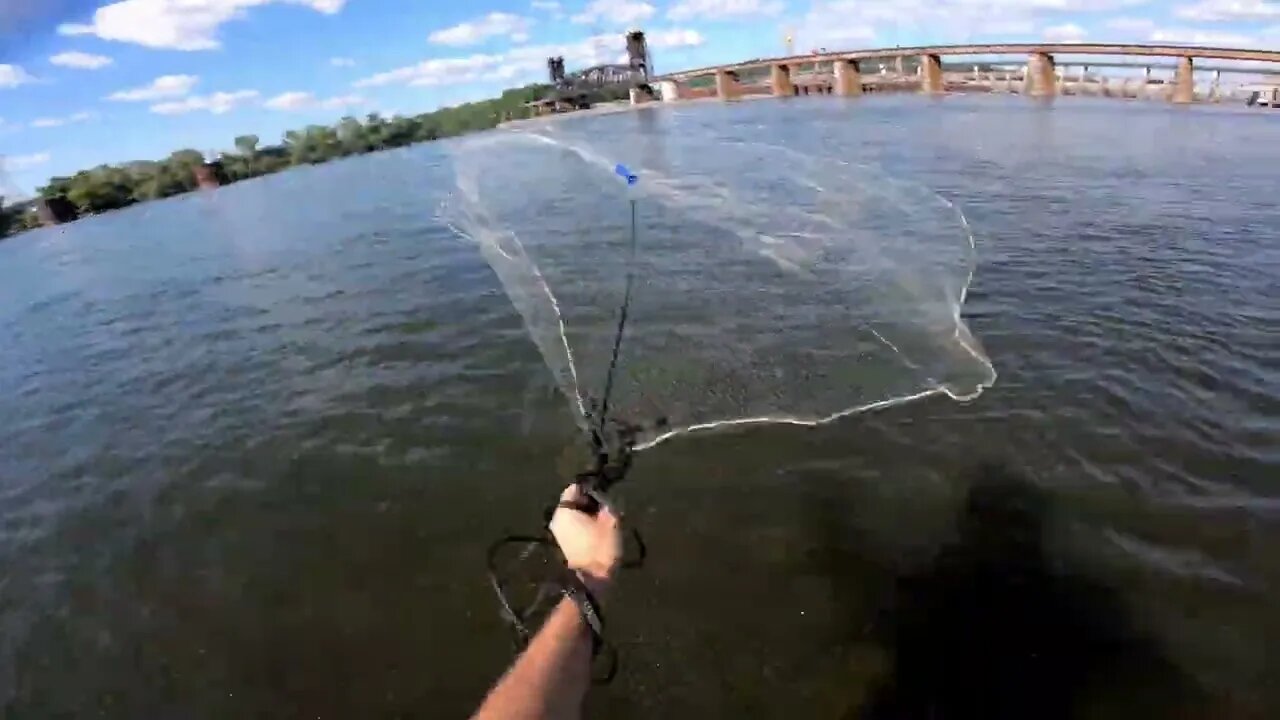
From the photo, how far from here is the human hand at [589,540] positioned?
10.7 feet

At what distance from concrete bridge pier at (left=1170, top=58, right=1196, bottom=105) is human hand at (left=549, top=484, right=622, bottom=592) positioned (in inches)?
2443

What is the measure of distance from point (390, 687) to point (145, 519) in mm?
5532

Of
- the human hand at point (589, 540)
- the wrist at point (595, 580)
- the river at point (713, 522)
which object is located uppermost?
the human hand at point (589, 540)

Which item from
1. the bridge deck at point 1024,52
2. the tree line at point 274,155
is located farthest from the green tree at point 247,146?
the bridge deck at point 1024,52

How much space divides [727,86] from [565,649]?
10283cm

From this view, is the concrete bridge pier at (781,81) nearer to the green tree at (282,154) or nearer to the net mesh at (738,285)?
the green tree at (282,154)

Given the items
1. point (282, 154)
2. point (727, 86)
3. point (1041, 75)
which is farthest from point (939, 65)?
point (282, 154)

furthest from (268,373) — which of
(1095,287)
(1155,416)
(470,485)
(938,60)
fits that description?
(938,60)

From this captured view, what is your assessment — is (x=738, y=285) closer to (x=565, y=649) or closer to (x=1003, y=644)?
(x=1003, y=644)

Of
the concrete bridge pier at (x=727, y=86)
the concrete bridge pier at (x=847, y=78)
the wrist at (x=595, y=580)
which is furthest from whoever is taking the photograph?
the concrete bridge pier at (x=727, y=86)

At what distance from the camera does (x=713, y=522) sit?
786 centimetres

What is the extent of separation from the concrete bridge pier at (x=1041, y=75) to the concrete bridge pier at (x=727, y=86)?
133 ft

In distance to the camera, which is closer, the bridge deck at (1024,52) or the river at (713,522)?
the river at (713,522)

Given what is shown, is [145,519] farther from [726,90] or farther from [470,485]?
[726,90]
